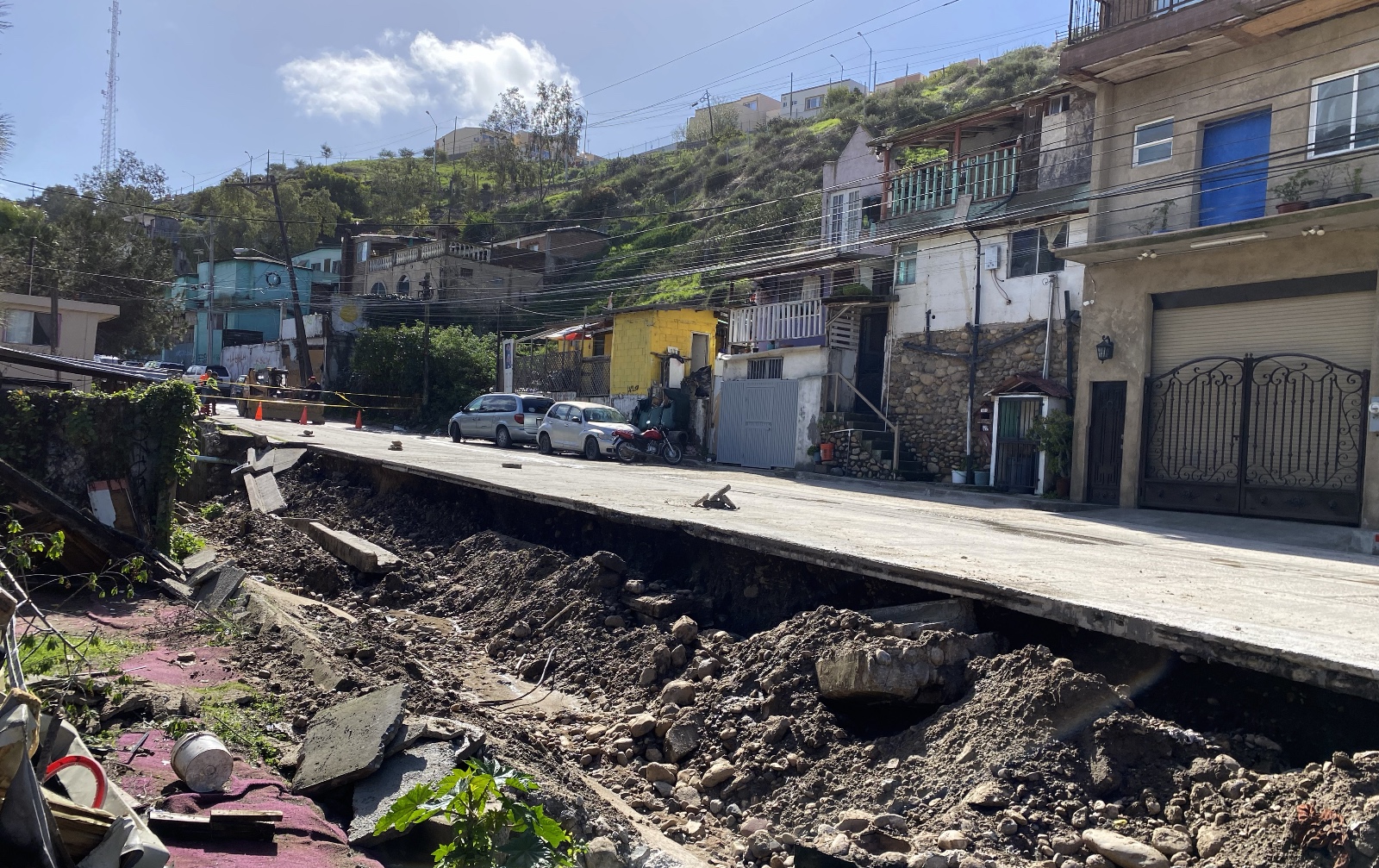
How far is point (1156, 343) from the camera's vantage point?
18.4 metres

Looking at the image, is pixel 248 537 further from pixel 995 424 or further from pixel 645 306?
pixel 645 306

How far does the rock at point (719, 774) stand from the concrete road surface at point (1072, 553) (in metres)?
1.89

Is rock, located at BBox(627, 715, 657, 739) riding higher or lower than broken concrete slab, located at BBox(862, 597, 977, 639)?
lower

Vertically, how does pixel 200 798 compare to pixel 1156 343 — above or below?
below

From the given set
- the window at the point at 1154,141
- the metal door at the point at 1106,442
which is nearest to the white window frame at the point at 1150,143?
the window at the point at 1154,141

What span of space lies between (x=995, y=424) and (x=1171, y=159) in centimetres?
660

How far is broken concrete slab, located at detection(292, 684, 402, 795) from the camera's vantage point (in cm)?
507

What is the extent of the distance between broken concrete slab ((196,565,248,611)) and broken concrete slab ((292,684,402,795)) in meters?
3.82

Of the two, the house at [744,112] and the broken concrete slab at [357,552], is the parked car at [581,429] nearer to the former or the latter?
the broken concrete slab at [357,552]

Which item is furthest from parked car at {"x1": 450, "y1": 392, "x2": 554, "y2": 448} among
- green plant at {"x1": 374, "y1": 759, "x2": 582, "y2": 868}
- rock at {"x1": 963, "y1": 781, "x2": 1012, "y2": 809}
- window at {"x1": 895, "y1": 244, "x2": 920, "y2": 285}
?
green plant at {"x1": 374, "y1": 759, "x2": 582, "y2": 868}

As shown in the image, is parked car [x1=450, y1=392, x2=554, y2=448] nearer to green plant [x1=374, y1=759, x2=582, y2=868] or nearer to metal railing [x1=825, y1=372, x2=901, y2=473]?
metal railing [x1=825, y1=372, x2=901, y2=473]

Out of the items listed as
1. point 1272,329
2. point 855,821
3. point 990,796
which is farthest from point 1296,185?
point 855,821

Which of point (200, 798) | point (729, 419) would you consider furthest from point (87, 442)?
point (729, 419)

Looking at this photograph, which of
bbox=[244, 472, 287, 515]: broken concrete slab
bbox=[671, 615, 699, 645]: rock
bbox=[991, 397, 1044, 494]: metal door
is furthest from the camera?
bbox=[991, 397, 1044, 494]: metal door
